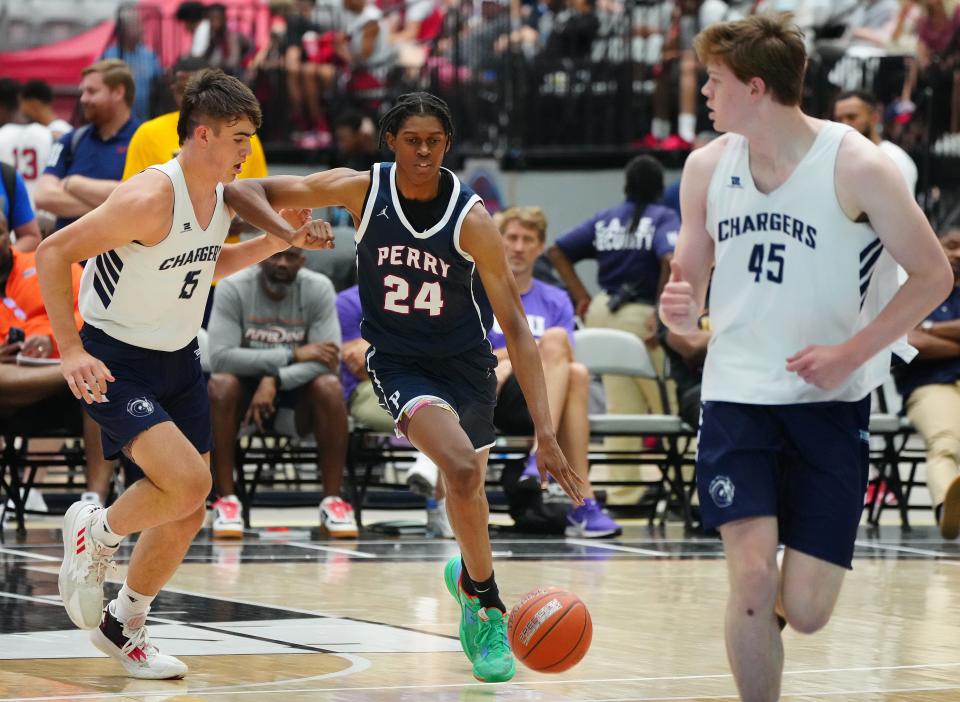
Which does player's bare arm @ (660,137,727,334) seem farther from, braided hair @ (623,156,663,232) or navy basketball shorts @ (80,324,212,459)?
braided hair @ (623,156,663,232)

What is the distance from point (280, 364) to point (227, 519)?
100 cm

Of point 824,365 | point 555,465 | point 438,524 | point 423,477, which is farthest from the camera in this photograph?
point 438,524

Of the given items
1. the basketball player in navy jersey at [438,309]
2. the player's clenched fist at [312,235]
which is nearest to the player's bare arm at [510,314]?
the basketball player in navy jersey at [438,309]

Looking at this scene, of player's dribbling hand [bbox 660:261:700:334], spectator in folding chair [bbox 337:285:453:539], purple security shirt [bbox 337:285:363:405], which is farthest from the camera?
purple security shirt [bbox 337:285:363:405]

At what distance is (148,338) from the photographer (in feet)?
18.1

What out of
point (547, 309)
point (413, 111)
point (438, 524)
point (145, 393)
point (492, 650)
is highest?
point (413, 111)

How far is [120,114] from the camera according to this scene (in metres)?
9.99

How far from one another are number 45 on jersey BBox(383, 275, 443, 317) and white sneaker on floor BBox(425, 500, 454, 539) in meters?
3.91

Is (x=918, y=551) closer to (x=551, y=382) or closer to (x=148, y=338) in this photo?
(x=551, y=382)

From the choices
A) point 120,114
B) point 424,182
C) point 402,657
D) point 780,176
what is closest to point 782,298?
point 780,176

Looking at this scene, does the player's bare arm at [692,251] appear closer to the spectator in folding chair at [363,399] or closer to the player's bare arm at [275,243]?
the player's bare arm at [275,243]

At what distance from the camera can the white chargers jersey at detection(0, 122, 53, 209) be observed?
38.2ft

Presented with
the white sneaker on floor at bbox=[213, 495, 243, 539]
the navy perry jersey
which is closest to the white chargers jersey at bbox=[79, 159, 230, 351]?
the navy perry jersey

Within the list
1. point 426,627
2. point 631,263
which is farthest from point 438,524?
point 426,627
